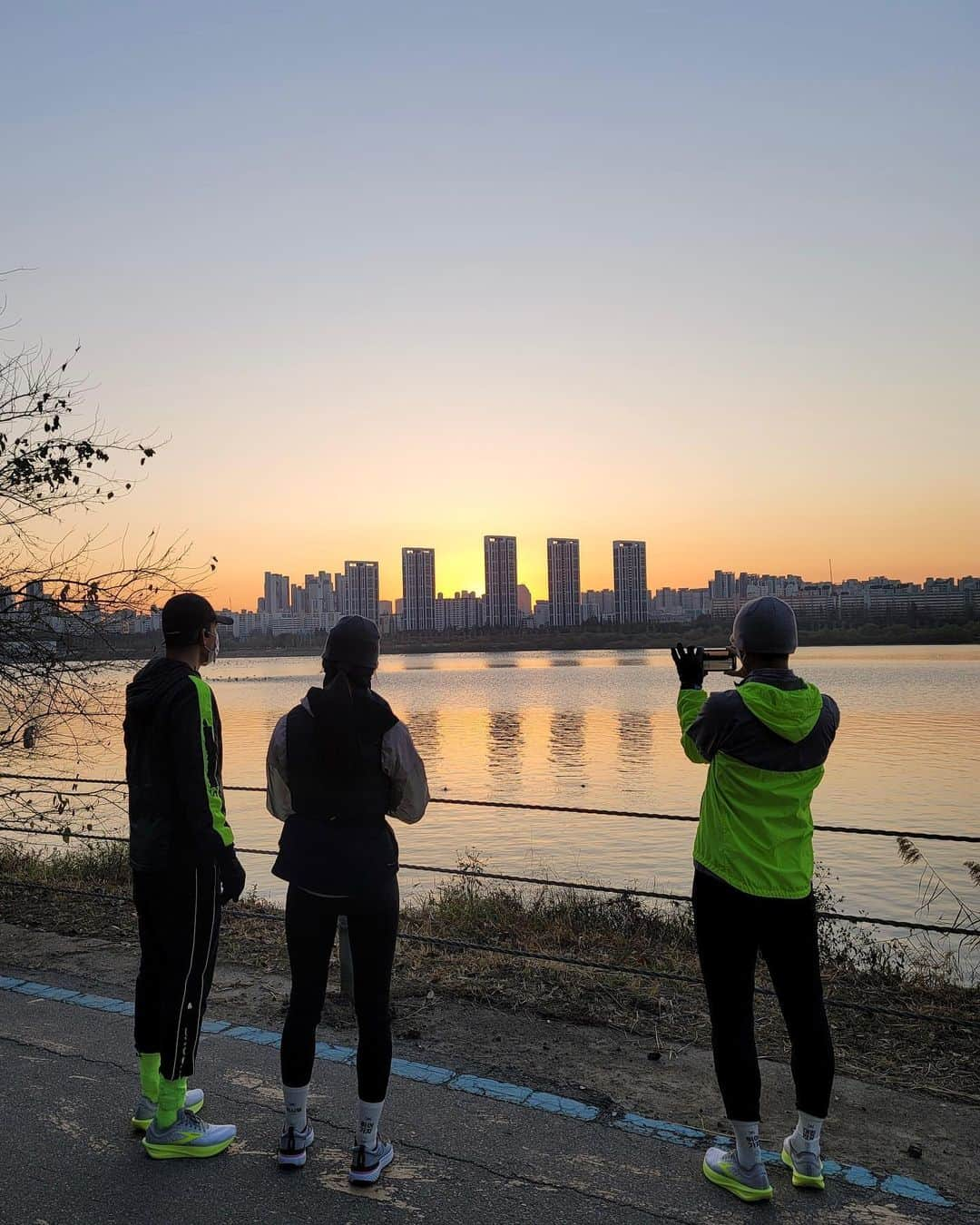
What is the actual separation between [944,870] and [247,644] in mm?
142292

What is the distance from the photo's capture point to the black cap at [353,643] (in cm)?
349

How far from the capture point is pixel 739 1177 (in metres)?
3.33

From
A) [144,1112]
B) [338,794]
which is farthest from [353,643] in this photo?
[144,1112]

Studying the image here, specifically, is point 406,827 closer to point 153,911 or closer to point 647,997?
point 647,997

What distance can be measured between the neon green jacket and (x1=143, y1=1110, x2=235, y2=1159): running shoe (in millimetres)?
2039

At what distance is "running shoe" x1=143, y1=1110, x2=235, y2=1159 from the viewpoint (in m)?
3.62

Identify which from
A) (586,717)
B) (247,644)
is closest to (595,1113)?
(586,717)

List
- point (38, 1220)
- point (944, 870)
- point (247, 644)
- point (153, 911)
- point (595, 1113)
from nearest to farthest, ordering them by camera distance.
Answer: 1. point (38, 1220)
2. point (153, 911)
3. point (595, 1113)
4. point (944, 870)
5. point (247, 644)

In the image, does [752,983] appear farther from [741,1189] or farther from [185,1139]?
[185,1139]

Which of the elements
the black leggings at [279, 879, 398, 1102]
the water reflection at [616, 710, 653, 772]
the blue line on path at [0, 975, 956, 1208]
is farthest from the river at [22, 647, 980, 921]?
the black leggings at [279, 879, 398, 1102]

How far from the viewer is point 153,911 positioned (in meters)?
3.71

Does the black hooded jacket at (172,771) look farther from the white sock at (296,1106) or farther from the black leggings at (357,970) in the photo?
the white sock at (296,1106)

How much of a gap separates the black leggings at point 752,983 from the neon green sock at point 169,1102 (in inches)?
76.1

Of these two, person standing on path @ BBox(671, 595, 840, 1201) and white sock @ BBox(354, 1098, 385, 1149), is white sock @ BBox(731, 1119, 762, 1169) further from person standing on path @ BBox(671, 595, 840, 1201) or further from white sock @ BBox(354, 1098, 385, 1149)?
white sock @ BBox(354, 1098, 385, 1149)
